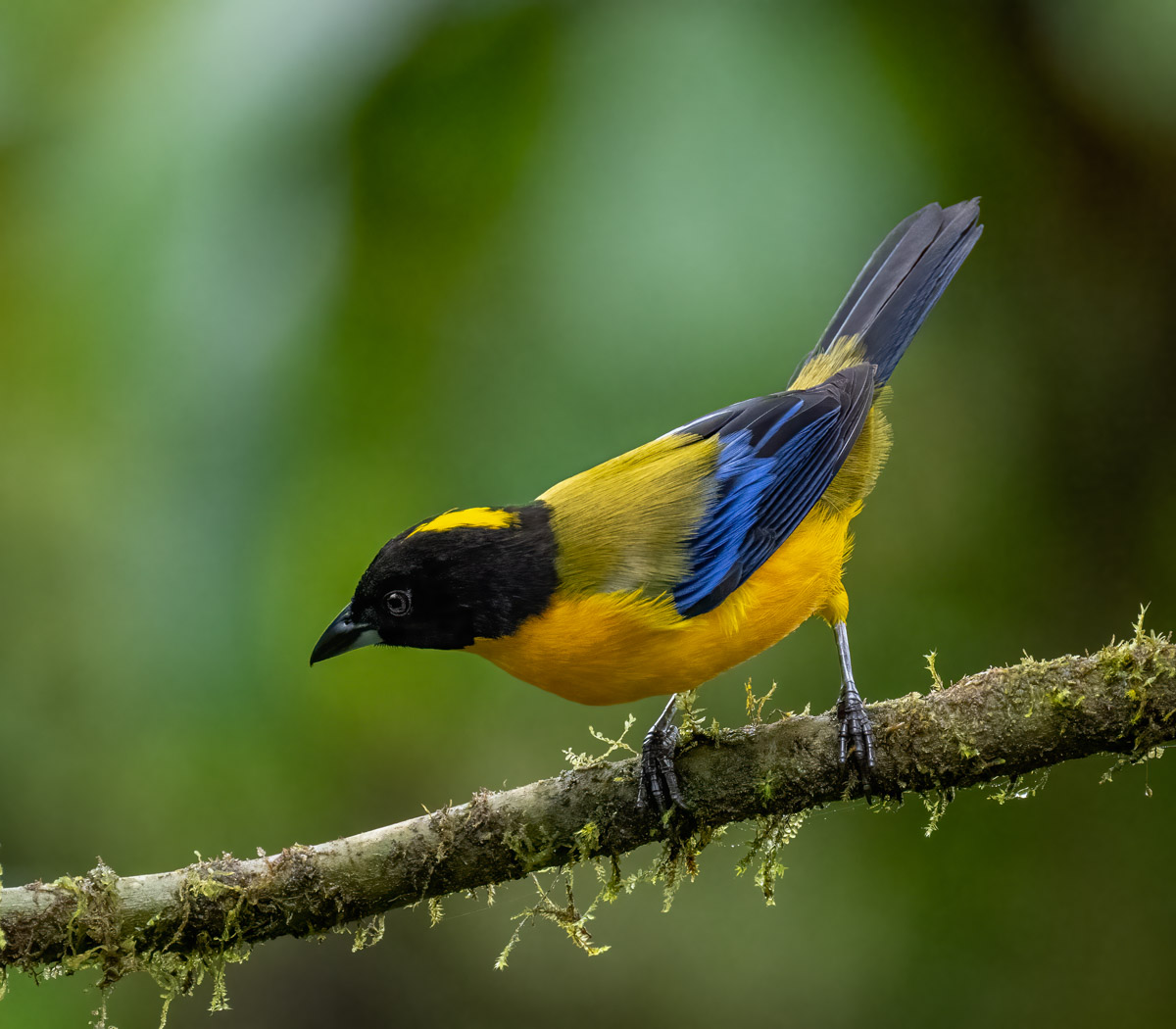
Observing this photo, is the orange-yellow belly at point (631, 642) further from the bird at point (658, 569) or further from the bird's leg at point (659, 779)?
the bird's leg at point (659, 779)

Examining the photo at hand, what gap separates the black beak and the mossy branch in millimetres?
616

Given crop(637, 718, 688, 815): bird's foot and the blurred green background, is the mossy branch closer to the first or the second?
crop(637, 718, 688, 815): bird's foot

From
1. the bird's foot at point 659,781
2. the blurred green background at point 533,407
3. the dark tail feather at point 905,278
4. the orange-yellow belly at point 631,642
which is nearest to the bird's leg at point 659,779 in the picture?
the bird's foot at point 659,781

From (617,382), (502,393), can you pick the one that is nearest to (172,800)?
(502,393)

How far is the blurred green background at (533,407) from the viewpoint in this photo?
14.5 feet

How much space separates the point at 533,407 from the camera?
4645 millimetres

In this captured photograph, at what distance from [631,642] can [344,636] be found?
91 centimetres

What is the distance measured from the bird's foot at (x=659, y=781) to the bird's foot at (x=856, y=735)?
477 mm

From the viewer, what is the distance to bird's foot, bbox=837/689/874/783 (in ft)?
9.84

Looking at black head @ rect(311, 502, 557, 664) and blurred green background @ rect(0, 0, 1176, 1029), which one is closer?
black head @ rect(311, 502, 557, 664)

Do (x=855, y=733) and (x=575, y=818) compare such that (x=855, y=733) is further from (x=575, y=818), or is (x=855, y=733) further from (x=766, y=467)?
(x=766, y=467)

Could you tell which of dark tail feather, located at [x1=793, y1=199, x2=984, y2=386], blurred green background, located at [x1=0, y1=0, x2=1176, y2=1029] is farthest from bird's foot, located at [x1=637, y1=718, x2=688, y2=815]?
dark tail feather, located at [x1=793, y1=199, x2=984, y2=386]

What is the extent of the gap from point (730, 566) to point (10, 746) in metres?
3.38

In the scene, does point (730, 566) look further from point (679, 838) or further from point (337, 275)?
point (337, 275)
